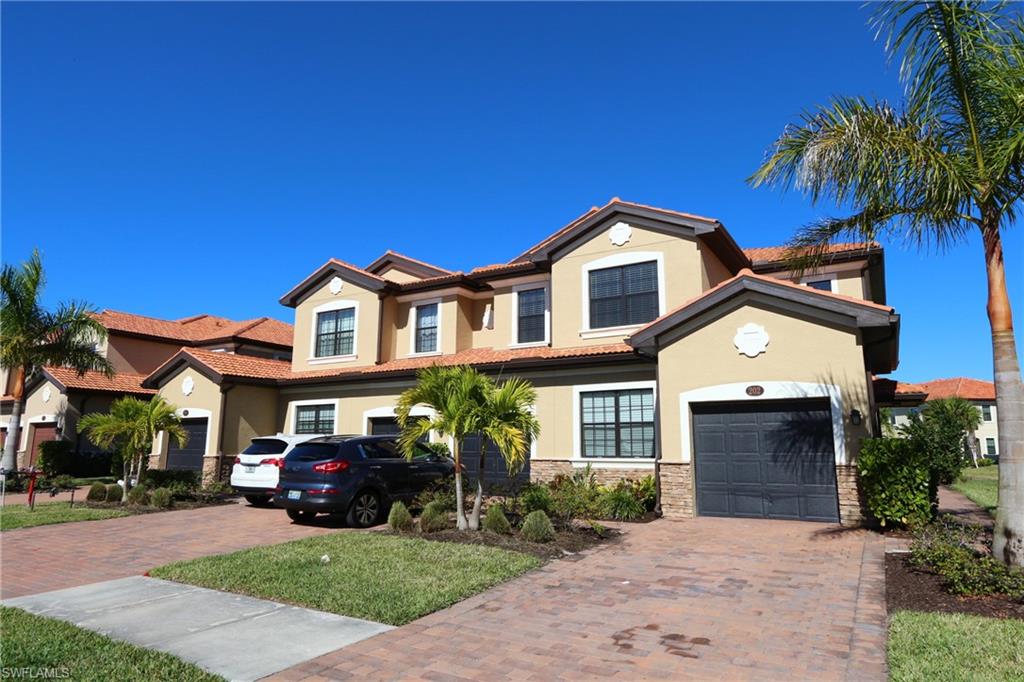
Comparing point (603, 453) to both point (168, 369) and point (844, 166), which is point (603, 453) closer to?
point (844, 166)

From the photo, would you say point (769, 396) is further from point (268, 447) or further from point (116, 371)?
point (116, 371)

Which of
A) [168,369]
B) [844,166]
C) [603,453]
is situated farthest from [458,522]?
[168,369]

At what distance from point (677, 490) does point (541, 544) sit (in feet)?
14.2

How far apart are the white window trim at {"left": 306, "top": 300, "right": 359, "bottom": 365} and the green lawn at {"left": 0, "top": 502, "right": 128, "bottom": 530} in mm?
8852

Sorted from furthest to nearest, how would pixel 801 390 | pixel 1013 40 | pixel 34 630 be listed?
pixel 801 390 < pixel 1013 40 < pixel 34 630

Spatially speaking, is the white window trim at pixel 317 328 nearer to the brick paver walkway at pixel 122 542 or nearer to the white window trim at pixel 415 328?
the white window trim at pixel 415 328

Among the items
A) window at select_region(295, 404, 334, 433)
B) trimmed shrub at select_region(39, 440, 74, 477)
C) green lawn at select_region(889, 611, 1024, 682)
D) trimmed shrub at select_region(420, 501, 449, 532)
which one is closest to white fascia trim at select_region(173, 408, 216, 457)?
window at select_region(295, 404, 334, 433)

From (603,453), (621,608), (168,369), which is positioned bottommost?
(621,608)

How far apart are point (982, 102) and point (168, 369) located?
23.8 m

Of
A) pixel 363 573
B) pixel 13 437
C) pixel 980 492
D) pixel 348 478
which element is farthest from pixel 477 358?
pixel 13 437

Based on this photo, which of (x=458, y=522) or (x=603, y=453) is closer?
(x=458, y=522)

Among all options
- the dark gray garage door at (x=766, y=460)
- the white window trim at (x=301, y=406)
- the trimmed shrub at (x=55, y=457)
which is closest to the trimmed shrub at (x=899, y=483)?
the dark gray garage door at (x=766, y=460)

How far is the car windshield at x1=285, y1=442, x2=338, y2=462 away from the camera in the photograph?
1240 cm

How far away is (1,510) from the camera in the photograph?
48.4 feet
